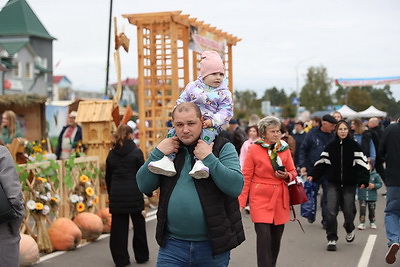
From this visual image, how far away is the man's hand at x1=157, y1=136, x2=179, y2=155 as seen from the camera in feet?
13.4

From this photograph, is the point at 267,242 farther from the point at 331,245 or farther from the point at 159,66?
the point at 159,66

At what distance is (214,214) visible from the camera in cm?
399

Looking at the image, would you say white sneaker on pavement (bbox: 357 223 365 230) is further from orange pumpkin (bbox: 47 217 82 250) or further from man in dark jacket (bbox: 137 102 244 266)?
man in dark jacket (bbox: 137 102 244 266)

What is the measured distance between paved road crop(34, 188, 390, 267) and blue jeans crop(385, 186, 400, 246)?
55cm

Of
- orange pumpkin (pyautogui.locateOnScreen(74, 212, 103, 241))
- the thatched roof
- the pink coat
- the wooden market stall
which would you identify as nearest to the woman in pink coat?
the pink coat

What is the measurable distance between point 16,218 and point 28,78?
49.9m

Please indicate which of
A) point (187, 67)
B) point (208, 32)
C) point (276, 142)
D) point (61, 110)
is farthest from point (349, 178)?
point (61, 110)

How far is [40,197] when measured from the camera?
28.2 feet

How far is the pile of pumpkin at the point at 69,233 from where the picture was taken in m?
7.73

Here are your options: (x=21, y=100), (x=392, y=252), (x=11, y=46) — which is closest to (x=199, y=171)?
(x=392, y=252)

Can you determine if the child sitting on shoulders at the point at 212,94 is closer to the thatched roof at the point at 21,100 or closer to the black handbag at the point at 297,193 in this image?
the black handbag at the point at 297,193

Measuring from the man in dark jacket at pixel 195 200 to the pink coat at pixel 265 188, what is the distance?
102 inches

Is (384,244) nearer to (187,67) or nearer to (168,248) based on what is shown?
(168,248)

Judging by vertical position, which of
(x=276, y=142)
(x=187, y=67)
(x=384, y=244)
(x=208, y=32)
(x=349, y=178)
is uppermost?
(x=208, y=32)
